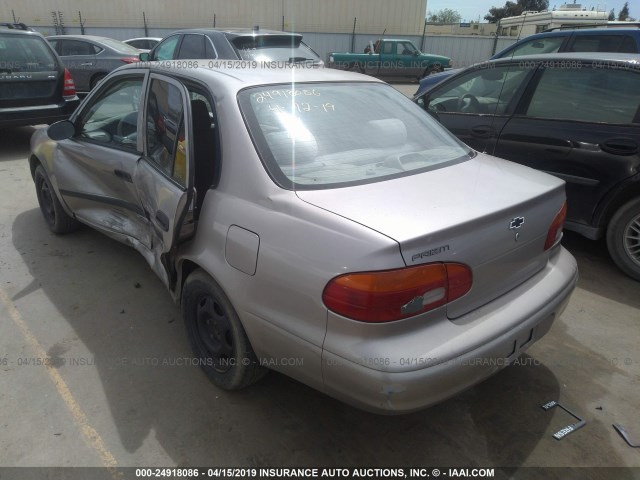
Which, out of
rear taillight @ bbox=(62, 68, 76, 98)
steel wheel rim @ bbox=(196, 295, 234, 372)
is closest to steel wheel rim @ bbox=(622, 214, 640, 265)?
steel wheel rim @ bbox=(196, 295, 234, 372)

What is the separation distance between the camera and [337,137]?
2391 millimetres

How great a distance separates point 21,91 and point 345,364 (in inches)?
288

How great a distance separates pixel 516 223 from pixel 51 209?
13.3ft

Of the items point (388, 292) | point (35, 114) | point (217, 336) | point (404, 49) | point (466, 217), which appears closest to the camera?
point (388, 292)

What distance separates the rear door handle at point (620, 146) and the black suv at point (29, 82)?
732cm

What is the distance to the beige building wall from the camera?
2669 cm

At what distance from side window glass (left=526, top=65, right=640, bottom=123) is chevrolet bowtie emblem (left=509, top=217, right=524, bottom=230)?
219 cm

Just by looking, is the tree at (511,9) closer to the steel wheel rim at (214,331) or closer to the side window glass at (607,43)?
the side window glass at (607,43)

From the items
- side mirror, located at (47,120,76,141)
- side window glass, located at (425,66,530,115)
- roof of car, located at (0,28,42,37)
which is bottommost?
side mirror, located at (47,120,76,141)

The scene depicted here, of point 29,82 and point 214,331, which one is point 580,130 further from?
point 29,82

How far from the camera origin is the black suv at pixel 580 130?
3.57 m

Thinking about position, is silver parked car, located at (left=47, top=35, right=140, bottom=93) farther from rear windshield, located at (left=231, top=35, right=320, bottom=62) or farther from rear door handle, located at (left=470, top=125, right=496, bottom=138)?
rear door handle, located at (left=470, top=125, right=496, bottom=138)

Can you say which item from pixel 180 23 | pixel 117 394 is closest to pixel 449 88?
pixel 117 394

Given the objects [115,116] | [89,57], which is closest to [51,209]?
[115,116]
